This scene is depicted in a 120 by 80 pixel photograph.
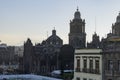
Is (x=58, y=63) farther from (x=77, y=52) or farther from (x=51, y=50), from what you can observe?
(x=77, y=52)

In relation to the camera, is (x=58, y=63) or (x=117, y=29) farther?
(x=58, y=63)

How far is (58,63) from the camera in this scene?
104625 mm

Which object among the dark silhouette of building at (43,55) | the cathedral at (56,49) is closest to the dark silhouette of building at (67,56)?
the cathedral at (56,49)

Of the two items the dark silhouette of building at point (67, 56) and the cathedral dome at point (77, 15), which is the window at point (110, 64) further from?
the cathedral dome at point (77, 15)

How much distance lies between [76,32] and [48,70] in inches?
622

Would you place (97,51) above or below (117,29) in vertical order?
below

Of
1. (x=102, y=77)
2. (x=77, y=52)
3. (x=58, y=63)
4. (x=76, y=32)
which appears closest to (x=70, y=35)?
(x=76, y=32)

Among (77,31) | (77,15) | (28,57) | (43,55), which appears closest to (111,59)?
(77,31)

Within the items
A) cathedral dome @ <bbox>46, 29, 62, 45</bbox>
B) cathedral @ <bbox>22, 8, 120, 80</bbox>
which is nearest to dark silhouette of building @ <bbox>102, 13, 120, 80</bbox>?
cathedral @ <bbox>22, 8, 120, 80</bbox>

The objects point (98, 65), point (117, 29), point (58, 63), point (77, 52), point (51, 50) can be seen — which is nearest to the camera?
point (98, 65)

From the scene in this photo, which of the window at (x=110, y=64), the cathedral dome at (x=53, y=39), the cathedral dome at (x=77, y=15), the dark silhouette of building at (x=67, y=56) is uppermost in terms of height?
the cathedral dome at (x=77, y=15)

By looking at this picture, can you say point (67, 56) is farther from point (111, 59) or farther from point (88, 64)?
point (111, 59)

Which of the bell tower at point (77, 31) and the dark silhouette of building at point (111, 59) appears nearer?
the dark silhouette of building at point (111, 59)

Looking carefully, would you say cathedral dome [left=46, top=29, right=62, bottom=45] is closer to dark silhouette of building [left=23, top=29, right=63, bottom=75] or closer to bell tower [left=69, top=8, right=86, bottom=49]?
dark silhouette of building [left=23, top=29, right=63, bottom=75]
